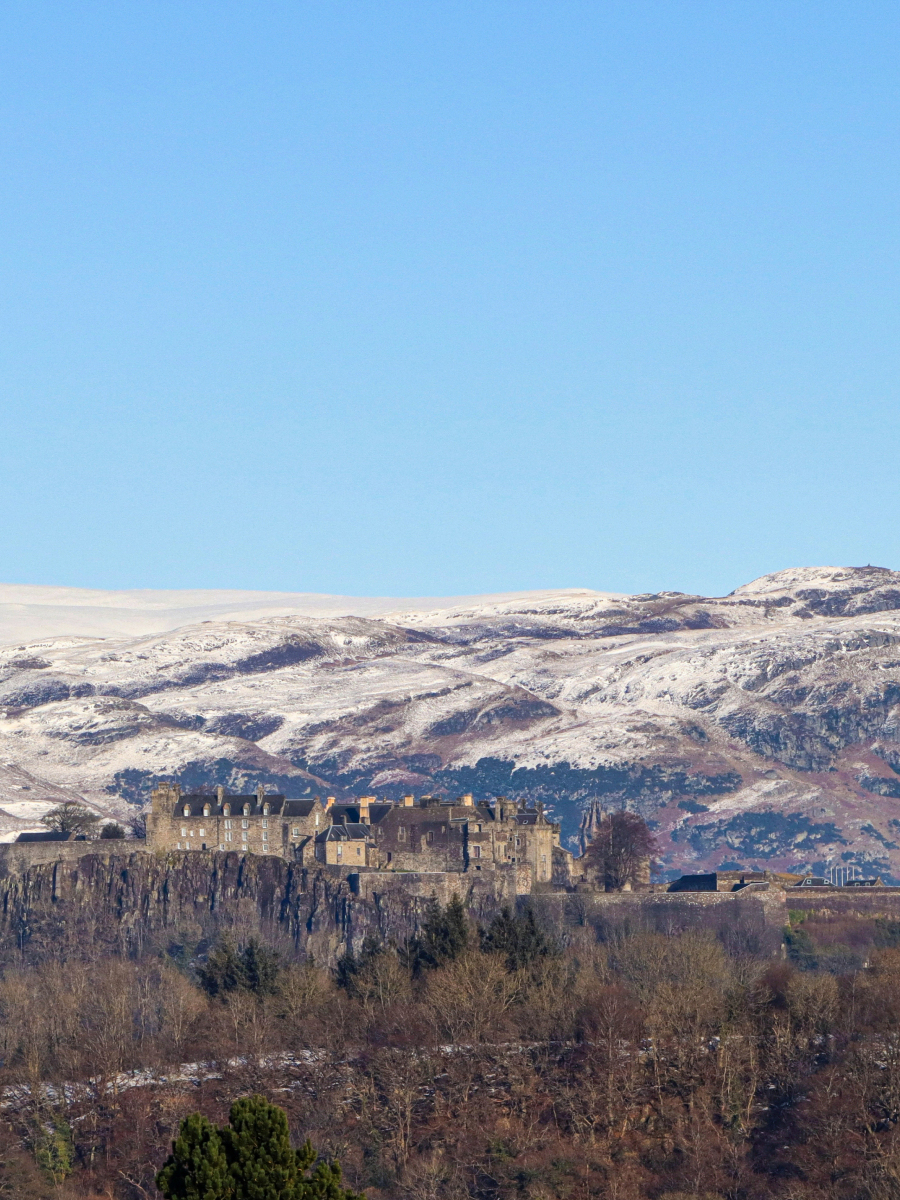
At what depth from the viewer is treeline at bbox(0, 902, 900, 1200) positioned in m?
112

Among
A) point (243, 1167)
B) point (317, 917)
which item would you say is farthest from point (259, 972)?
point (243, 1167)

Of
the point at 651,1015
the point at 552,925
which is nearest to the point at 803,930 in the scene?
the point at 552,925

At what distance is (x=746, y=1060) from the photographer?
124 meters

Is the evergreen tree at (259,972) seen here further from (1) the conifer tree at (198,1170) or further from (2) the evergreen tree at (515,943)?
(1) the conifer tree at (198,1170)

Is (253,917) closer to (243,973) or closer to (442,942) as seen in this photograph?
(442,942)

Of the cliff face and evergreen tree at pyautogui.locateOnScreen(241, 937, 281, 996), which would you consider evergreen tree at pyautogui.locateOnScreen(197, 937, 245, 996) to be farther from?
the cliff face

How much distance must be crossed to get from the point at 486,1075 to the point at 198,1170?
5614 centimetres

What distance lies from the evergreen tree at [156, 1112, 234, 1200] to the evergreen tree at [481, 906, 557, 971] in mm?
68956

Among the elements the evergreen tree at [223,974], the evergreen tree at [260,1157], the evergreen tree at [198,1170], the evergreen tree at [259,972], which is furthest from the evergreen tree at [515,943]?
the evergreen tree at [198,1170]

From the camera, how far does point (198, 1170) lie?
68062 millimetres

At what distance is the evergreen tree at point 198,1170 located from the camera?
67875 millimetres

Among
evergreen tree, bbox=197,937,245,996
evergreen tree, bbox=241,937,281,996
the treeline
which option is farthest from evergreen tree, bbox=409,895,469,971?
evergreen tree, bbox=197,937,245,996

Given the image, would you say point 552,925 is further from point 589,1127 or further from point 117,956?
point 589,1127

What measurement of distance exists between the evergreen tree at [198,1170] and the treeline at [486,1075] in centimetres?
4043
